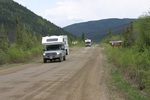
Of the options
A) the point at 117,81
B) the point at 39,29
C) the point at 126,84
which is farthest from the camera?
the point at 39,29

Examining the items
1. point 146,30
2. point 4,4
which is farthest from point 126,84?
point 4,4

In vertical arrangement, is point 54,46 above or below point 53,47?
above

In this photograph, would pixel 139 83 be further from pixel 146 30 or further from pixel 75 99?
pixel 146 30

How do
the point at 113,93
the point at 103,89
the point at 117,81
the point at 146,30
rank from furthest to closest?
1. the point at 146,30
2. the point at 117,81
3. the point at 103,89
4. the point at 113,93

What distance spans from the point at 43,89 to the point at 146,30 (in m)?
7.95

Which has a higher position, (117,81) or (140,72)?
(140,72)

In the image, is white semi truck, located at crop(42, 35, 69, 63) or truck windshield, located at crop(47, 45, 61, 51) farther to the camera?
truck windshield, located at crop(47, 45, 61, 51)

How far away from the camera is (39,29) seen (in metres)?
183

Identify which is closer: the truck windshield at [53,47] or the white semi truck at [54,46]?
the white semi truck at [54,46]

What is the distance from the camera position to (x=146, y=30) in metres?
12.7

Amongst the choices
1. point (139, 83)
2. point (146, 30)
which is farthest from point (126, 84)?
point (146, 30)

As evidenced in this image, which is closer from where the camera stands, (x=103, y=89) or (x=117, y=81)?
(x=103, y=89)

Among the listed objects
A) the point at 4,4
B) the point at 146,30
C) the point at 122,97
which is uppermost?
the point at 4,4

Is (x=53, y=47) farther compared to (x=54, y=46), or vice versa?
(x=54, y=46)
